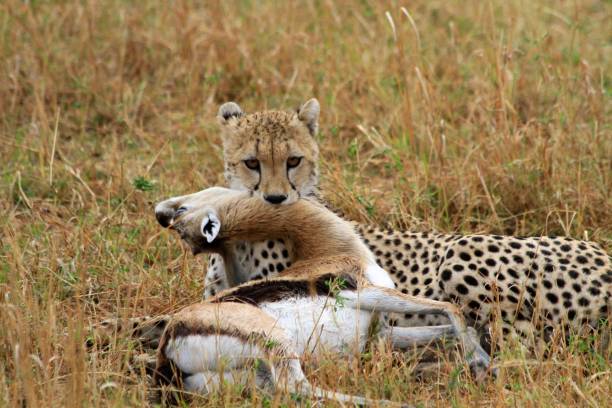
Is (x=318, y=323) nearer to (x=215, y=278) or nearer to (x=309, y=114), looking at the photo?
(x=215, y=278)

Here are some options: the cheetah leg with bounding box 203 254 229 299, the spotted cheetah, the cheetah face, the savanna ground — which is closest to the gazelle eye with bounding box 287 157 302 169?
the cheetah face

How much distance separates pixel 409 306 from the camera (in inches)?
148

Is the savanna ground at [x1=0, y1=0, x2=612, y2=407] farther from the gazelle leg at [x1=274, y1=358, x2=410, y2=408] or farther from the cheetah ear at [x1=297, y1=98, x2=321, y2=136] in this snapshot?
the cheetah ear at [x1=297, y1=98, x2=321, y2=136]

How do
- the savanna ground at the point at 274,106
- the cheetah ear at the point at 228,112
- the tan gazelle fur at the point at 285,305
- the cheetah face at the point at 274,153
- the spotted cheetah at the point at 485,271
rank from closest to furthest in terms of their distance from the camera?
the tan gazelle fur at the point at 285,305
the savanna ground at the point at 274,106
the spotted cheetah at the point at 485,271
the cheetah face at the point at 274,153
the cheetah ear at the point at 228,112

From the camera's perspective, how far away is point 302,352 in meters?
3.65

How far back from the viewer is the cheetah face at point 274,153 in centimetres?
467

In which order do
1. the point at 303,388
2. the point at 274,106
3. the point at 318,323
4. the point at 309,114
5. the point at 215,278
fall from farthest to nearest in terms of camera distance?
1. the point at 274,106
2. the point at 309,114
3. the point at 215,278
4. the point at 318,323
5. the point at 303,388

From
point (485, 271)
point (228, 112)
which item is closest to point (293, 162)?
point (228, 112)

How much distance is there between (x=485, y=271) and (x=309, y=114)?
1.30m

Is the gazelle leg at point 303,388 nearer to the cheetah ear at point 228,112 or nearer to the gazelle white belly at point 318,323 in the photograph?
the gazelle white belly at point 318,323

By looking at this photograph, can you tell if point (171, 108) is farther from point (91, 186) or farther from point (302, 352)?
point (302, 352)

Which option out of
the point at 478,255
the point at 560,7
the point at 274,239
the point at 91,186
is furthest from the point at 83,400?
the point at 560,7

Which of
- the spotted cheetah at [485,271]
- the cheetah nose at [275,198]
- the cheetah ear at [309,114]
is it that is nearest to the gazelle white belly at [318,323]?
the spotted cheetah at [485,271]

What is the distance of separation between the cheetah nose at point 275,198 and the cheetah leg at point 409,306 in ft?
2.63
